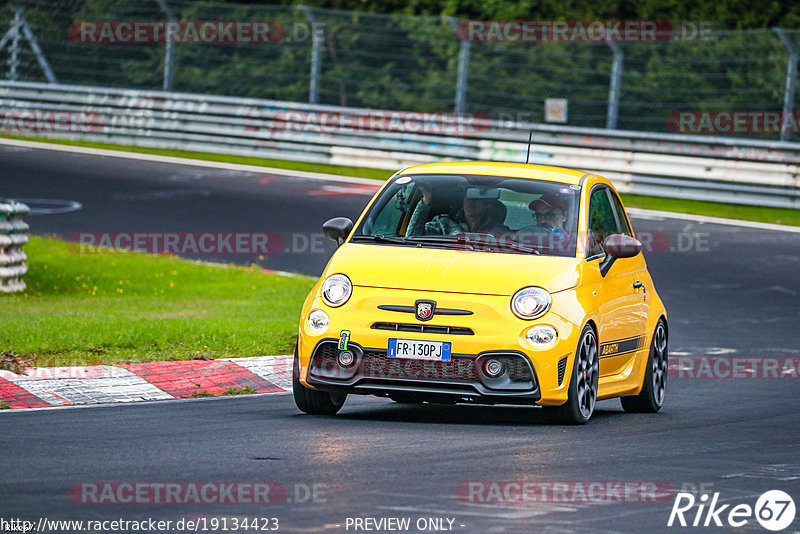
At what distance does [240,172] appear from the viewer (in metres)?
27.1

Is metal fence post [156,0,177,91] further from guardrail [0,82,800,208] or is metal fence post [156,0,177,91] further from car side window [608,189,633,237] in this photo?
car side window [608,189,633,237]

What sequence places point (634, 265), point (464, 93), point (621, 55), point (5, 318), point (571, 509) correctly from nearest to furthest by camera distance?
point (571, 509) → point (634, 265) → point (5, 318) → point (621, 55) → point (464, 93)

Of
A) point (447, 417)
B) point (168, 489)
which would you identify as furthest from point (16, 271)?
point (168, 489)

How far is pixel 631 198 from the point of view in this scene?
83.0ft

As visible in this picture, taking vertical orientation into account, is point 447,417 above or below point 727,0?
below

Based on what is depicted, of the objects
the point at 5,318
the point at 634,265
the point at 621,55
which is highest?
the point at 621,55

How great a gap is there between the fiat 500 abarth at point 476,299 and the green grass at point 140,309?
100 inches

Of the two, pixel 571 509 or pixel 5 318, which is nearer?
pixel 571 509

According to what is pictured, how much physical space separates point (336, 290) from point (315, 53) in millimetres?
18777

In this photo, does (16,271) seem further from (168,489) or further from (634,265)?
(168,489)

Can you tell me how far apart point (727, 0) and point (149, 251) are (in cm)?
1602

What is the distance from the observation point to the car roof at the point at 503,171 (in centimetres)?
1044

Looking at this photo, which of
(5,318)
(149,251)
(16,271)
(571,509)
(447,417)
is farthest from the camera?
(149,251)

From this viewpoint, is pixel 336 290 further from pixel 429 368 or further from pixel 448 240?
pixel 448 240
